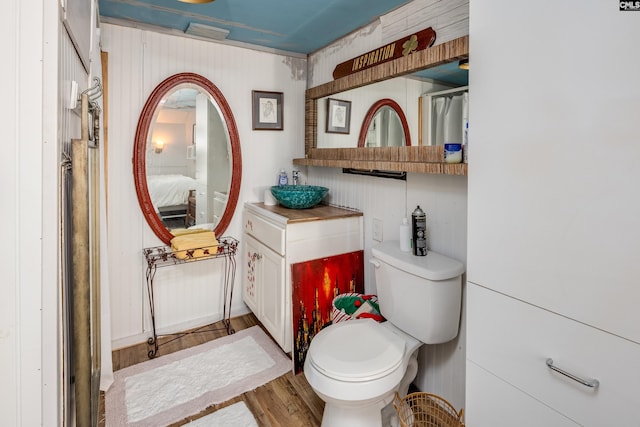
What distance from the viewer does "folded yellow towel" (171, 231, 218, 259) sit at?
2373 millimetres

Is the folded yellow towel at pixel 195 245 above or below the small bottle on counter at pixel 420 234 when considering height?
below

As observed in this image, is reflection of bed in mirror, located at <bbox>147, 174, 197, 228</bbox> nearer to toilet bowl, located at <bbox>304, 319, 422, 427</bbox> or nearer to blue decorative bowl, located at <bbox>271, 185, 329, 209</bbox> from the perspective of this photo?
blue decorative bowl, located at <bbox>271, 185, 329, 209</bbox>

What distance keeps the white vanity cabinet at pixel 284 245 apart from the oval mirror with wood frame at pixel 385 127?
530 mm

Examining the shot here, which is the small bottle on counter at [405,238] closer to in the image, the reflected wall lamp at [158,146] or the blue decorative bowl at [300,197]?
the blue decorative bowl at [300,197]

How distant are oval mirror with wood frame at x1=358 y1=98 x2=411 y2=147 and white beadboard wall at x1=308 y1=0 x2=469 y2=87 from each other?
40 cm

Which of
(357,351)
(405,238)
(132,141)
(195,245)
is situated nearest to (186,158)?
(132,141)

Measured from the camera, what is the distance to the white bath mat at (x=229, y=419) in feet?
5.74

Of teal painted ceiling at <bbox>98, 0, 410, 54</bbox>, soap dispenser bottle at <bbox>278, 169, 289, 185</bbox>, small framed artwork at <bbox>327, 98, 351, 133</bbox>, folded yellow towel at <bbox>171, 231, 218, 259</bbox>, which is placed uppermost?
teal painted ceiling at <bbox>98, 0, 410, 54</bbox>

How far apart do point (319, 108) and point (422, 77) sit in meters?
1.13

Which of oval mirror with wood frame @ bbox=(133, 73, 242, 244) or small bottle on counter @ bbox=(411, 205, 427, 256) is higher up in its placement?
oval mirror with wood frame @ bbox=(133, 73, 242, 244)

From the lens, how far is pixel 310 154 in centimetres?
287

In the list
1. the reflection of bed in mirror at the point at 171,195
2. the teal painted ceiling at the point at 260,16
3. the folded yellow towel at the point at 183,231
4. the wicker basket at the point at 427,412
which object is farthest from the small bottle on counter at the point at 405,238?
the reflection of bed in mirror at the point at 171,195

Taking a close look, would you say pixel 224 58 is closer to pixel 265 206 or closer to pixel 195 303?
pixel 265 206

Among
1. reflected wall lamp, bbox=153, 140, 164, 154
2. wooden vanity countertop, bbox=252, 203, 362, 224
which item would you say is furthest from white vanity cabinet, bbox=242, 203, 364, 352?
reflected wall lamp, bbox=153, 140, 164, 154
